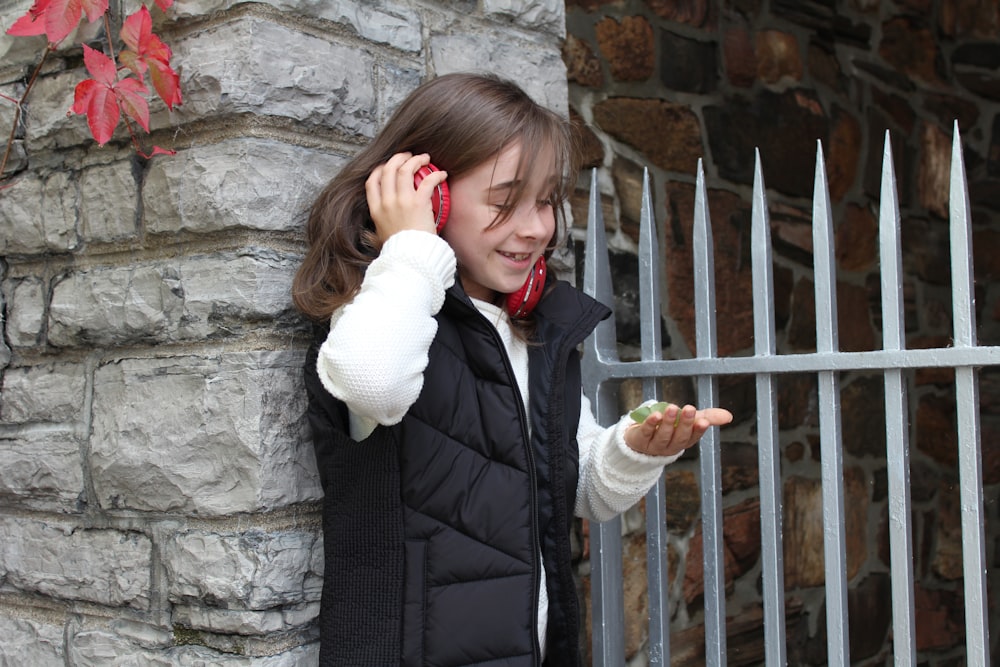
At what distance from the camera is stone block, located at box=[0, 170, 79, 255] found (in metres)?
1.89

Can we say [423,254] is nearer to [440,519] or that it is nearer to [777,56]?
[440,519]

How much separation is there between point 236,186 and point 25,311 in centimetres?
61

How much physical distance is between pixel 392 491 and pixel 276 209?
1.66 feet

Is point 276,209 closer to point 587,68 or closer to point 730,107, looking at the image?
point 587,68

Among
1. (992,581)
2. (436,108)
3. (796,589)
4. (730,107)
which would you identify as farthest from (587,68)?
(992,581)

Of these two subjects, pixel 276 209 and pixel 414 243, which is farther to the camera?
pixel 276 209

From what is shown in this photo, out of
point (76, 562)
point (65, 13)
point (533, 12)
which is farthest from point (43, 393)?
point (533, 12)

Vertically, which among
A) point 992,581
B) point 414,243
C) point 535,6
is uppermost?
point 535,6

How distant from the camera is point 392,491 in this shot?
1.50 meters

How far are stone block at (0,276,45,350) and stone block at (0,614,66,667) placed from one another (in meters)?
0.53

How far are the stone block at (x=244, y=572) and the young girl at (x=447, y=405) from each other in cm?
11

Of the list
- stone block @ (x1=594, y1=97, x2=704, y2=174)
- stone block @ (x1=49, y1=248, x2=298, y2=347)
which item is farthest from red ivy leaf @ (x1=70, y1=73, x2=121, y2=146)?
stone block @ (x1=594, y1=97, x2=704, y2=174)

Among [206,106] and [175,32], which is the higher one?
[175,32]

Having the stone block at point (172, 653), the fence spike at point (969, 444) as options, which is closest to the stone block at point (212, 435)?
the stone block at point (172, 653)
